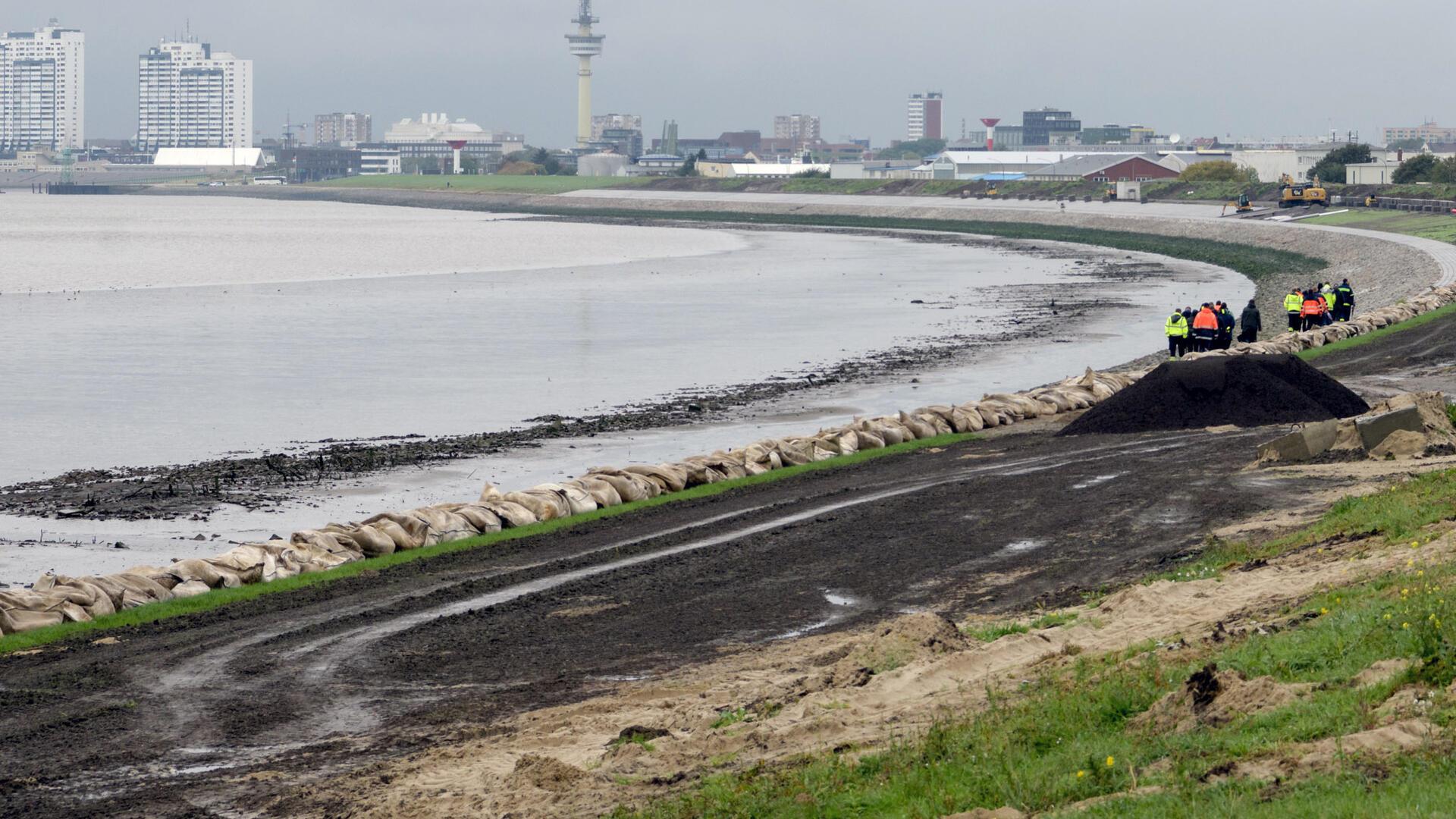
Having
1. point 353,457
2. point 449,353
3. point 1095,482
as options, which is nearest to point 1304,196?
point 449,353

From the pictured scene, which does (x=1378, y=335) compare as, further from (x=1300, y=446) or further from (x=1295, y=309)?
(x=1300, y=446)

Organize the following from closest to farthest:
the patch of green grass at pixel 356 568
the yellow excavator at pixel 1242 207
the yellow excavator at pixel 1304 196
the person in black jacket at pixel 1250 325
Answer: the patch of green grass at pixel 356 568, the person in black jacket at pixel 1250 325, the yellow excavator at pixel 1304 196, the yellow excavator at pixel 1242 207

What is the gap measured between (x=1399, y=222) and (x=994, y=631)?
86.2 metres

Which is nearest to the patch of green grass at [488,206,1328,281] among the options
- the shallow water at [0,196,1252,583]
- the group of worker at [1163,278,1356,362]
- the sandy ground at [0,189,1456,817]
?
the shallow water at [0,196,1252,583]

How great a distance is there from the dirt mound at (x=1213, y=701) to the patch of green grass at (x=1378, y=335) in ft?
94.3

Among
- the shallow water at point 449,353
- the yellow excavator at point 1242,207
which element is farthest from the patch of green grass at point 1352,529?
the yellow excavator at point 1242,207

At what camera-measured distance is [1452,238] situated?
7662cm

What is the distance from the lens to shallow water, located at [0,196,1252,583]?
27.2 metres

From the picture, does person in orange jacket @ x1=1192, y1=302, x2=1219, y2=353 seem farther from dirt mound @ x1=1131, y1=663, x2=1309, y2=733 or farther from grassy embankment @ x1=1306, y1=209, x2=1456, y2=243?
grassy embankment @ x1=1306, y1=209, x2=1456, y2=243

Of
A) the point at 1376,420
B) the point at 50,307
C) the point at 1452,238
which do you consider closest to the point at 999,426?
the point at 1376,420

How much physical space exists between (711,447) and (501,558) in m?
10.3

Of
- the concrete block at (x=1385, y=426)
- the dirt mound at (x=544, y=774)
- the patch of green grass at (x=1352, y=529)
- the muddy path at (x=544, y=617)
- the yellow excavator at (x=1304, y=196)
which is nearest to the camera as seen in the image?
the dirt mound at (x=544, y=774)

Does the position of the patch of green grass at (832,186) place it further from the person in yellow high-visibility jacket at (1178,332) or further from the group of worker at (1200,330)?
the person in yellow high-visibility jacket at (1178,332)

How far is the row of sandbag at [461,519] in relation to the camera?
16250 millimetres
